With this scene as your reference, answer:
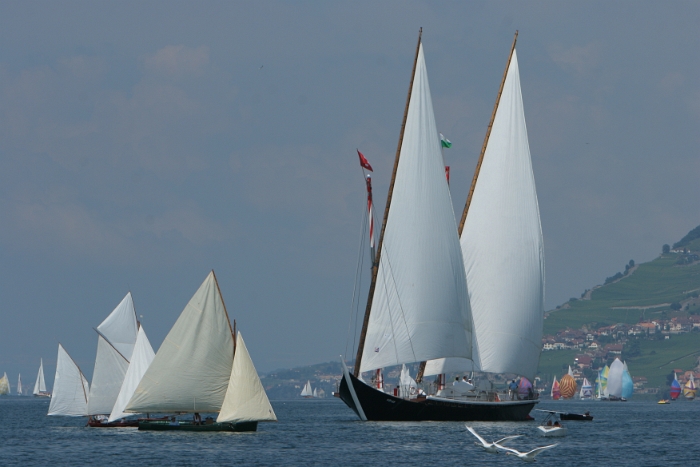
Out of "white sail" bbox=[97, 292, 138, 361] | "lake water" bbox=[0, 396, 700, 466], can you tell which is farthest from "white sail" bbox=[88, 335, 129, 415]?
"lake water" bbox=[0, 396, 700, 466]

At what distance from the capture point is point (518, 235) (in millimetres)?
80750

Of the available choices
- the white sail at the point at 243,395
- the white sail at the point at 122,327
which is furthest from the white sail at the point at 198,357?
the white sail at the point at 122,327

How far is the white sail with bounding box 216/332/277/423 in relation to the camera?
230ft

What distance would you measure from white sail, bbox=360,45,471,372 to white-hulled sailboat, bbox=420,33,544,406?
5.05 meters

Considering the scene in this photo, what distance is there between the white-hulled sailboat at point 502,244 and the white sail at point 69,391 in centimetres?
3716

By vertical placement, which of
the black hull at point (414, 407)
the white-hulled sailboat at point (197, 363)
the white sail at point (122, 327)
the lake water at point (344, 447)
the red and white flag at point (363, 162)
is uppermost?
the red and white flag at point (363, 162)

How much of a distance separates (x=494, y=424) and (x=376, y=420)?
9212mm

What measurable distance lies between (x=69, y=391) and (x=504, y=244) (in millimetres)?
45447

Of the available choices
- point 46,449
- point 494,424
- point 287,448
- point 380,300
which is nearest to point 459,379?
point 494,424

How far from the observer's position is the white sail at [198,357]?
73.9 meters

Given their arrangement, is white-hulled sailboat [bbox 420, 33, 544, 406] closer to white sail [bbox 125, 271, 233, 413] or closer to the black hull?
the black hull

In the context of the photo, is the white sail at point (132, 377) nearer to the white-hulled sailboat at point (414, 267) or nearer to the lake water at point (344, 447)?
the lake water at point (344, 447)

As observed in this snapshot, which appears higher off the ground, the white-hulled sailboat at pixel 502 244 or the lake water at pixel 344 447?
the white-hulled sailboat at pixel 502 244

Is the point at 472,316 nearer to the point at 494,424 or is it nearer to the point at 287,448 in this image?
the point at 494,424
